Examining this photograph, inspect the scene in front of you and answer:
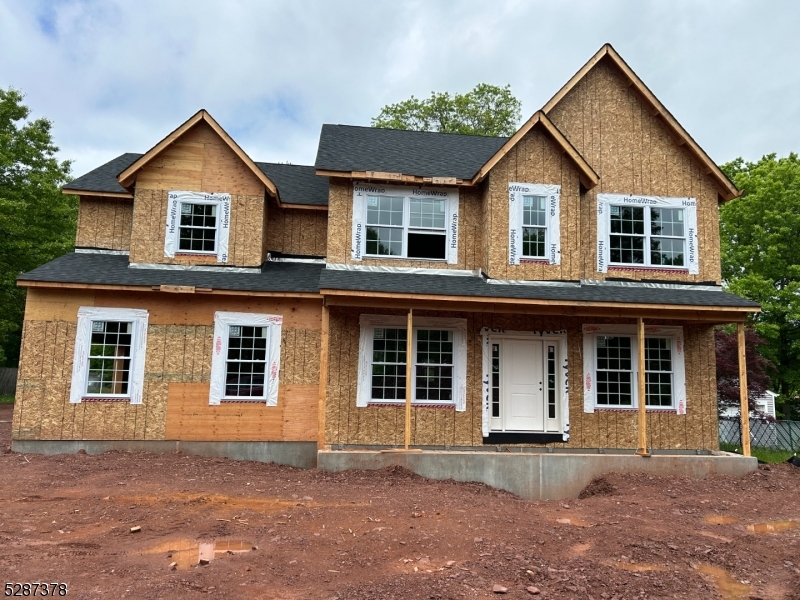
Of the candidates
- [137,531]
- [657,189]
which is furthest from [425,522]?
[657,189]

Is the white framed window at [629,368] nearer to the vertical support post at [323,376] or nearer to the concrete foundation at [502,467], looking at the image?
the concrete foundation at [502,467]

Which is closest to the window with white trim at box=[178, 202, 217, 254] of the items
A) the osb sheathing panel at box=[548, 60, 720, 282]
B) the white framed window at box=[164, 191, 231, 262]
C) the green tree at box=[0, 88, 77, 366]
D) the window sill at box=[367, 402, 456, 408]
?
the white framed window at box=[164, 191, 231, 262]

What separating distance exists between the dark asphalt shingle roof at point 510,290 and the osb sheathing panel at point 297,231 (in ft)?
6.84

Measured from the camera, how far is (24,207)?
25.2 metres

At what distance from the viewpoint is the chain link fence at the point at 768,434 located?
18594 mm

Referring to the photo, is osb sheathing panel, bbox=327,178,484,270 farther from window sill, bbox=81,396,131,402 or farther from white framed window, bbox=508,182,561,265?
window sill, bbox=81,396,131,402

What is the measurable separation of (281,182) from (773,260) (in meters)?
22.4

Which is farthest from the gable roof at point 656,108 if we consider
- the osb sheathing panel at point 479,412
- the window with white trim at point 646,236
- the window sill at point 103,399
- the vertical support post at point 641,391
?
the window sill at point 103,399

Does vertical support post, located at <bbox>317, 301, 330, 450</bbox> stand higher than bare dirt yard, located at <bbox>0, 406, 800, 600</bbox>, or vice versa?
vertical support post, located at <bbox>317, 301, 330, 450</bbox>

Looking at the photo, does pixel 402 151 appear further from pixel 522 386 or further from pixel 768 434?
pixel 768 434

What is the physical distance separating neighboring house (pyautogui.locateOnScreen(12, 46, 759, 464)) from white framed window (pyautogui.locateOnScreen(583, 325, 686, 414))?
5 cm

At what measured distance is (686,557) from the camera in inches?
254

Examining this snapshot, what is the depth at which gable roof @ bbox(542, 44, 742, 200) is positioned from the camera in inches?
519

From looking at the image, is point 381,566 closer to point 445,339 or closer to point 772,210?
point 445,339
